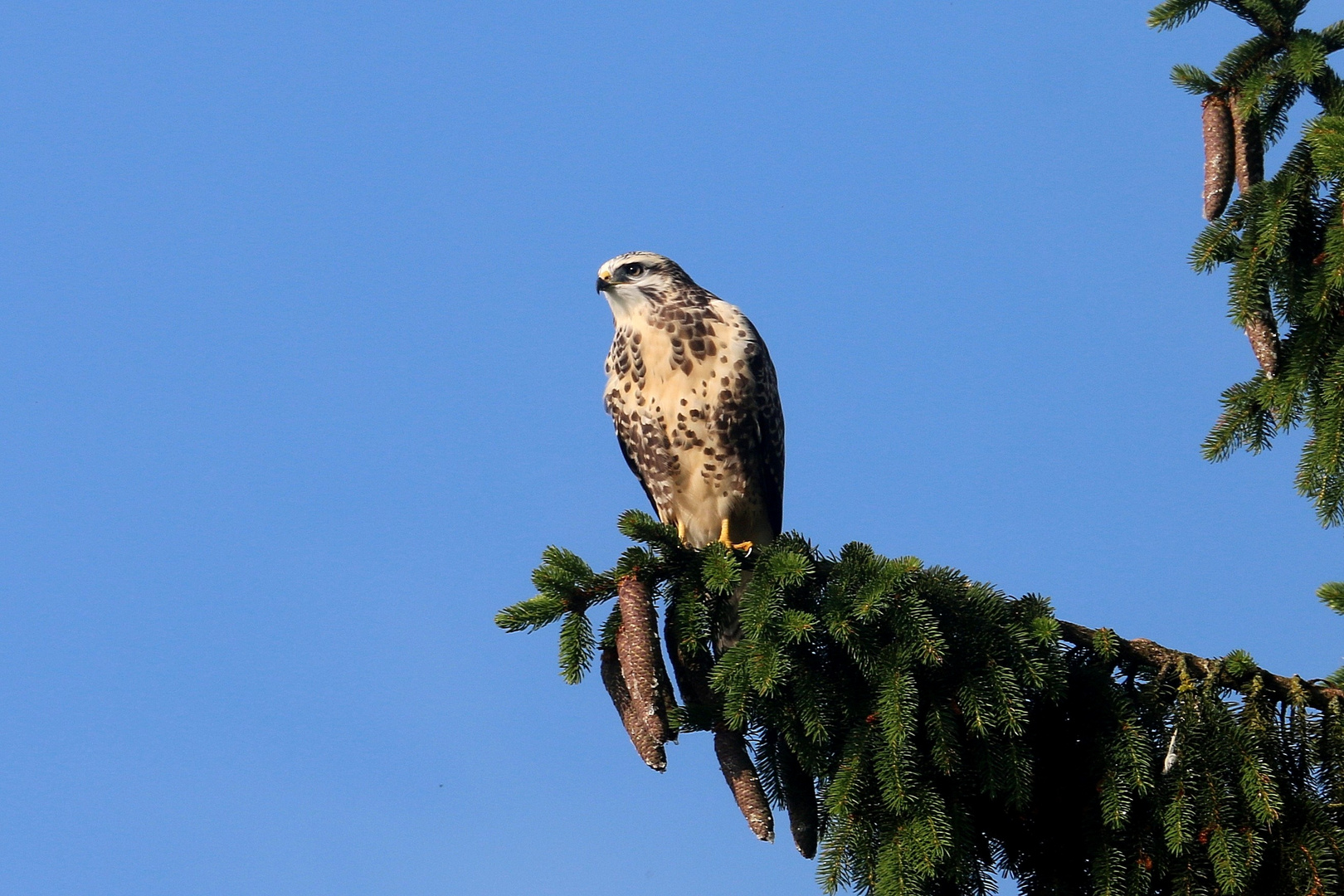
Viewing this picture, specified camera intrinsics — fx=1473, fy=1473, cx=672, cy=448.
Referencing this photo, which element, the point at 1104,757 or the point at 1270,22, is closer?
the point at 1104,757

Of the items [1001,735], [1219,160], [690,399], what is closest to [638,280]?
[690,399]

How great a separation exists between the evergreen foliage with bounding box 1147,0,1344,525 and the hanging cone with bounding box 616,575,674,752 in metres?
1.82

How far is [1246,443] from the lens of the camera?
4324 mm

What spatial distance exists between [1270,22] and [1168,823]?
2.32 m

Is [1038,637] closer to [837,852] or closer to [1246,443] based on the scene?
[837,852]

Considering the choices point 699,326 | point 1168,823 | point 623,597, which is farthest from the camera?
point 699,326

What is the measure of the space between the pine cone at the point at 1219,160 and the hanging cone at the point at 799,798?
1939 millimetres

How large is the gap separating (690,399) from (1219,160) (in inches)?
95.0

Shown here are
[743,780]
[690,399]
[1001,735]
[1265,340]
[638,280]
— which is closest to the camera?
[1001,735]

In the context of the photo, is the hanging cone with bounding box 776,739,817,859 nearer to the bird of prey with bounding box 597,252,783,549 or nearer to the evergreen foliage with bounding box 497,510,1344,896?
the evergreen foliage with bounding box 497,510,1344,896

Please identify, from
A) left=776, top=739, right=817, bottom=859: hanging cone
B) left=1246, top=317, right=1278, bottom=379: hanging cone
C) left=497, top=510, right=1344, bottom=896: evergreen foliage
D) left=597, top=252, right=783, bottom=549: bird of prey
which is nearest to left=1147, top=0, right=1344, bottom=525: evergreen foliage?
left=1246, top=317, right=1278, bottom=379: hanging cone

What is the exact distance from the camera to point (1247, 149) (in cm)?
423

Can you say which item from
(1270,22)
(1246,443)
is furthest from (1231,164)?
(1246,443)

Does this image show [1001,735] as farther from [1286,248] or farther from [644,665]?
[1286,248]
